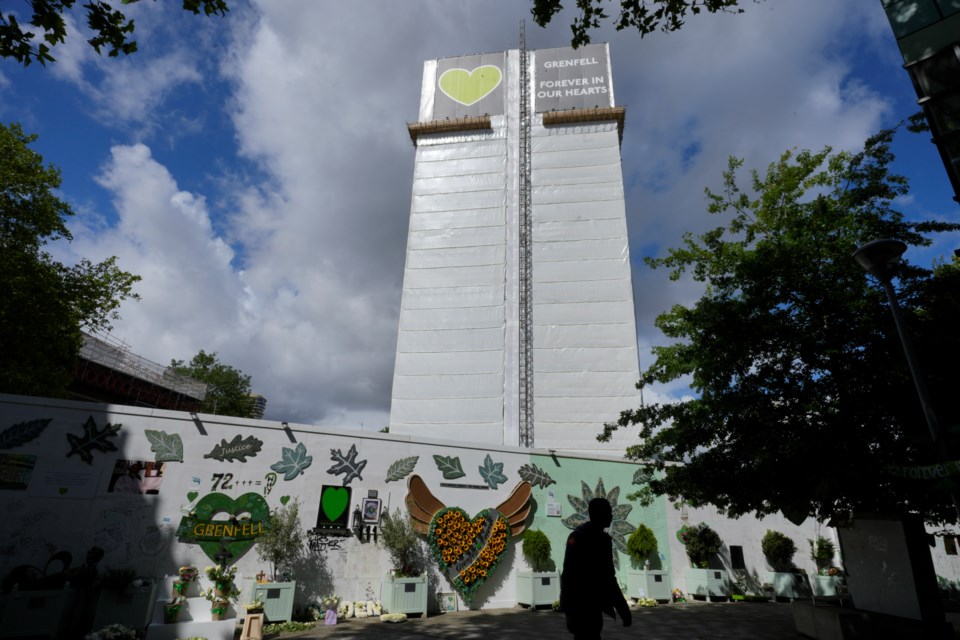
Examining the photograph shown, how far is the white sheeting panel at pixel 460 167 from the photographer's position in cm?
3148

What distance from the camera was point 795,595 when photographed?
1338 centimetres

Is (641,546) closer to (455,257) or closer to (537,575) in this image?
(537,575)

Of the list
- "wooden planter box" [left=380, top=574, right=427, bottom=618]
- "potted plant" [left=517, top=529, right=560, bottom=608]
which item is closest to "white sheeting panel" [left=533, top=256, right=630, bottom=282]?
"potted plant" [left=517, top=529, right=560, bottom=608]

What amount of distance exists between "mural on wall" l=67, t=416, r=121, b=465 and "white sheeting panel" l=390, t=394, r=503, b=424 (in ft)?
57.6

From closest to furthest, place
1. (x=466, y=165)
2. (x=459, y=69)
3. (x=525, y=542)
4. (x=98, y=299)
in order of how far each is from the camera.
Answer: (x=525, y=542), (x=98, y=299), (x=466, y=165), (x=459, y=69)

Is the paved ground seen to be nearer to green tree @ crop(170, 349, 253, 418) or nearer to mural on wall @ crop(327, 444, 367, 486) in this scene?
mural on wall @ crop(327, 444, 367, 486)

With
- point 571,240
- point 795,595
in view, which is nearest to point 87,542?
point 795,595

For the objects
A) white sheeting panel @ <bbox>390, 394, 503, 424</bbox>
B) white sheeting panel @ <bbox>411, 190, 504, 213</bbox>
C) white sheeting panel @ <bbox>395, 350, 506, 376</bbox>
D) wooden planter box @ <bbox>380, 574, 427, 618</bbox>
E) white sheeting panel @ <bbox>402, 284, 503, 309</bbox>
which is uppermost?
white sheeting panel @ <bbox>411, 190, 504, 213</bbox>

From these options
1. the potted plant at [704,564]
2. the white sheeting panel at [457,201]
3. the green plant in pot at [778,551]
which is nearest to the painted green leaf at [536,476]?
the potted plant at [704,564]

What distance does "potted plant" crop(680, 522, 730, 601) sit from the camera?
13.0 m

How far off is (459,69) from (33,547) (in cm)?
3551

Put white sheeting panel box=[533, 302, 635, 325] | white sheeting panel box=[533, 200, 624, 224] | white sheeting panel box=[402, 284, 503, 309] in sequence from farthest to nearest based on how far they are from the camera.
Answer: white sheeting panel box=[533, 200, 624, 224] < white sheeting panel box=[402, 284, 503, 309] < white sheeting panel box=[533, 302, 635, 325]

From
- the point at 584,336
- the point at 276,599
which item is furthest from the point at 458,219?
the point at 276,599

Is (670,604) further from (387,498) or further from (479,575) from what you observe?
(387,498)
